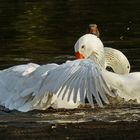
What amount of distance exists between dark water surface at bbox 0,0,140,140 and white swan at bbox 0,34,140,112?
0.20 meters

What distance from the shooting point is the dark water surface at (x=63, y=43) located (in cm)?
Answer: 1072

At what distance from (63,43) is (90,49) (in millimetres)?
6494

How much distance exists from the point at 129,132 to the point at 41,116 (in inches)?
73.8

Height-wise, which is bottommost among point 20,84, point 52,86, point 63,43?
point 63,43

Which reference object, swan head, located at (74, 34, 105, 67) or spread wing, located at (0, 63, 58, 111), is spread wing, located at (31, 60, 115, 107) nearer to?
spread wing, located at (0, 63, 58, 111)

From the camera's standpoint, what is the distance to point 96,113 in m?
11.9

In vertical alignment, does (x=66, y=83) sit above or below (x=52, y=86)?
above

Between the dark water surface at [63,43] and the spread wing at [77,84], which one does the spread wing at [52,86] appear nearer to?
the spread wing at [77,84]

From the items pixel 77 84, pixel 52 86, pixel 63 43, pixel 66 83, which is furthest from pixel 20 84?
pixel 63 43

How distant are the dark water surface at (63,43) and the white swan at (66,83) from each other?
0.20 metres

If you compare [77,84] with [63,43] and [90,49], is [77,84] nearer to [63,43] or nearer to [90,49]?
[90,49]

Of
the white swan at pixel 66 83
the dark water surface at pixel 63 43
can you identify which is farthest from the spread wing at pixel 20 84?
the dark water surface at pixel 63 43

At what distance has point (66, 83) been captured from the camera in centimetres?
1078

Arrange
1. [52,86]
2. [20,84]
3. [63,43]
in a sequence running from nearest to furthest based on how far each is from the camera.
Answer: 1. [52,86]
2. [20,84]
3. [63,43]
